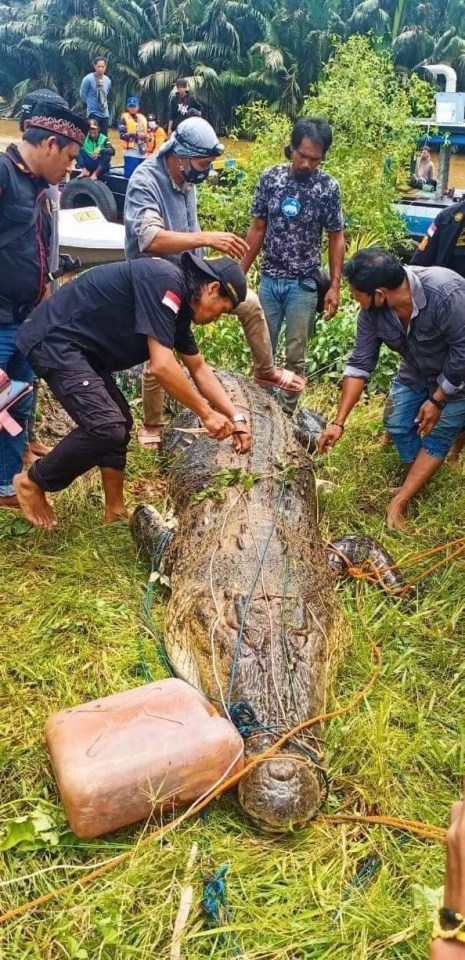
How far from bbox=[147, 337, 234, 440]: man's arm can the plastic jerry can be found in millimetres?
1481

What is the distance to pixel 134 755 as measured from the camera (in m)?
2.39

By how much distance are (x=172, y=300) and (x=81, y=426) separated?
796 mm

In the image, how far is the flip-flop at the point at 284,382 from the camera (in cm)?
524

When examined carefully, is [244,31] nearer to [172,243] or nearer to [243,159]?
[243,159]

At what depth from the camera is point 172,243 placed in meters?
4.27

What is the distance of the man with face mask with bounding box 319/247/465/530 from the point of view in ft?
13.4

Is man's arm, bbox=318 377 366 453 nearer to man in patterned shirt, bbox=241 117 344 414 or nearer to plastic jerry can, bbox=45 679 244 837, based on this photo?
man in patterned shirt, bbox=241 117 344 414

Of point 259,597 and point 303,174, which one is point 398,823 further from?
point 303,174

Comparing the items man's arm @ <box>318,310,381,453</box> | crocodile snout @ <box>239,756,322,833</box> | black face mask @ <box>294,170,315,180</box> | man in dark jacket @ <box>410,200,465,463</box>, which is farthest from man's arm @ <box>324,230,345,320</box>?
crocodile snout @ <box>239,756,322,833</box>

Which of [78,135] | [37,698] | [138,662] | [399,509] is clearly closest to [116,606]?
[138,662]

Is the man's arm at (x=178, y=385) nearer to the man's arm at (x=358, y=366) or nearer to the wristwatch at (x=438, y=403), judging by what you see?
the man's arm at (x=358, y=366)

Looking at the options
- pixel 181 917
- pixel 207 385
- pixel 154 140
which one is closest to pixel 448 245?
pixel 207 385

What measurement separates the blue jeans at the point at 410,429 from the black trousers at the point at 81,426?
1885 millimetres

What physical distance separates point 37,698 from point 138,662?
0.47 meters
